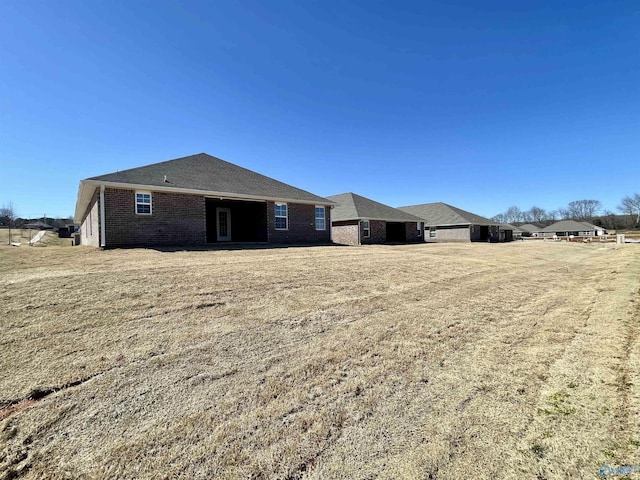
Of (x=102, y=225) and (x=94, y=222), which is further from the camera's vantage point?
(x=94, y=222)

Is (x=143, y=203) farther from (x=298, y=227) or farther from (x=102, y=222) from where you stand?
(x=298, y=227)

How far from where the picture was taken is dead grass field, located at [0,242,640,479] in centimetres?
212

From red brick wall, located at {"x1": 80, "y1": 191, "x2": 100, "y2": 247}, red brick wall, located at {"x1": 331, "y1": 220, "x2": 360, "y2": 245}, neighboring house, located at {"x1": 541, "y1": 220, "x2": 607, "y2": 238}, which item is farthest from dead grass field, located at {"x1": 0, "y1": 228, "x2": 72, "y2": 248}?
neighboring house, located at {"x1": 541, "y1": 220, "x2": 607, "y2": 238}

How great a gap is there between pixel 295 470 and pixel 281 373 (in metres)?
1.27

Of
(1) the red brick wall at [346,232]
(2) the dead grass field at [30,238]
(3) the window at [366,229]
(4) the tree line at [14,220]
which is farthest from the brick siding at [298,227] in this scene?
(4) the tree line at [14,220]

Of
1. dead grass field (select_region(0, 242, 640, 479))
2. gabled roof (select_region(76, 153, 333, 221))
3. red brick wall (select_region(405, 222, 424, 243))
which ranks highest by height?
gabled roof (select_region(76, 153, 333, 221))

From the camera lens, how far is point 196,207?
47.0 ft

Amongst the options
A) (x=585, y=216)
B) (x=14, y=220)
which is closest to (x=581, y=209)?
(x=585, y=216)

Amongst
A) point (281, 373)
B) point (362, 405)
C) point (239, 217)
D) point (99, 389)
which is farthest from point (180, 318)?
point (239, 217)

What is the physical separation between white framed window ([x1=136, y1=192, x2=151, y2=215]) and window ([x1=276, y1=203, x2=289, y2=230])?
6785mm

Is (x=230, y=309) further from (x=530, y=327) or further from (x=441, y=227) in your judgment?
(x=441, y=227)

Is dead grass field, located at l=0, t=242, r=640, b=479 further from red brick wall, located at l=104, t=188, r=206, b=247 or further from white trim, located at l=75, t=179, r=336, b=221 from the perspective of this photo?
white trim, located at l=75, t=179, r=336, b=221

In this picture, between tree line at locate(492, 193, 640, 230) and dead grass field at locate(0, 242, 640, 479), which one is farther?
tree line at locate(492, 193, 640, 230)

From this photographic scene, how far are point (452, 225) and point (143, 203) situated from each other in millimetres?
32012
